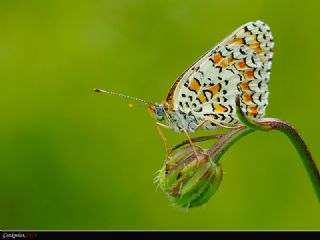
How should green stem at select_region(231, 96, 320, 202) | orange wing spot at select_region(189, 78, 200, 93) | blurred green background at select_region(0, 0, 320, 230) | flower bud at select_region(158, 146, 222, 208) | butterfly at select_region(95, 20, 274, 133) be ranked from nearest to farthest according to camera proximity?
green stem at select_region(231, 96, 320, 202)
flower bud at select_region(158, 146, 222, 208)
butterfly at select_region(95, 20, 274, 133)
orange wing spot at select_region(189, 78, 200, 93)
blurred green background at select_region(0, 0, 320, 230)

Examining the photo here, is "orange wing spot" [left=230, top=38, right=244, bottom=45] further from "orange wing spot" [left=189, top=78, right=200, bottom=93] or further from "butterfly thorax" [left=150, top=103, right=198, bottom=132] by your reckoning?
"butterfly thorax" [left=150, top=103, right=198, bottom=132]

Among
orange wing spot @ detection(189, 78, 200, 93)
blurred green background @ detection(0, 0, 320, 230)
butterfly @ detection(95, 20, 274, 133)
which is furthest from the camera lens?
blurred green background @ detection(0, 0, 320, 230)

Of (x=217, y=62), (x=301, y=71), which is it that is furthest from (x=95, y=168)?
(x=217, y=62)

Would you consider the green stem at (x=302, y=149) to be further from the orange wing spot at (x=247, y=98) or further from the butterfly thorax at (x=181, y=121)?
the butterfly thorax at (x=181, y=121)

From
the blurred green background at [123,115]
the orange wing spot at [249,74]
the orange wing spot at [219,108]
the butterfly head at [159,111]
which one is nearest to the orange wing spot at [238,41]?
the orange wing spot at [249,74]

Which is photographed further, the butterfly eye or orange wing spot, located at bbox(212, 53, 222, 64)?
the butterfly eye

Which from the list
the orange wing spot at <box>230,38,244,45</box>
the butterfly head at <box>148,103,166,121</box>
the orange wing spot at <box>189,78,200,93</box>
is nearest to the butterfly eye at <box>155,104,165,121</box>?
the butterfly head at <box>148,103,166,121</box>

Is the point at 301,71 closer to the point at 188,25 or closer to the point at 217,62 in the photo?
the point at 188,25
